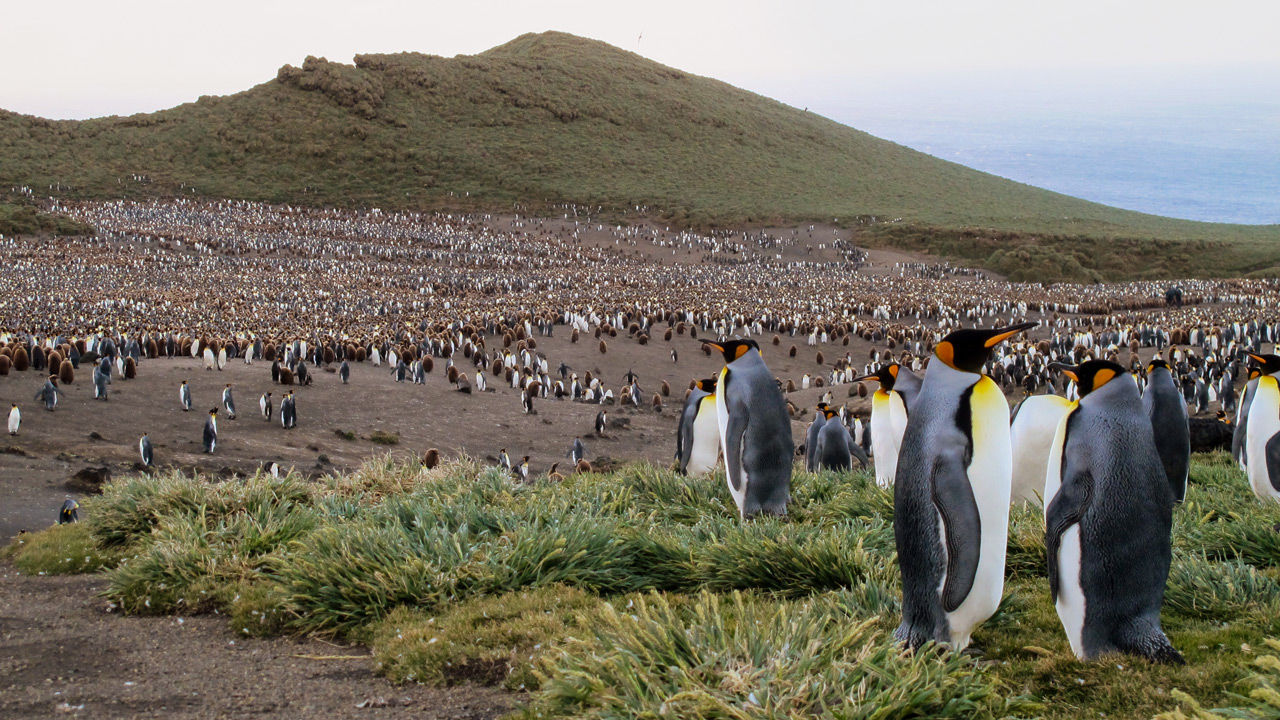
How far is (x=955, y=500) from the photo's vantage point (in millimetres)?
4223

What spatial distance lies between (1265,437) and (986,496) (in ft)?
16.7

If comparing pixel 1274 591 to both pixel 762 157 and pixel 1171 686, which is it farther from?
pixel 762 157

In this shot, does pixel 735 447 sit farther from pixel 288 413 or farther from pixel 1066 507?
pixel 288 413

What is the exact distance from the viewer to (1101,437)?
4180 millimetres

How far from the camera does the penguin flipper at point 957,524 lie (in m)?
4.14

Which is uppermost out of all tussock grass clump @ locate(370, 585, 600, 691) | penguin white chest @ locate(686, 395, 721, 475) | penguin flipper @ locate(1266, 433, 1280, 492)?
penguin flipper @ locate(1266, 433, 1280, 492)

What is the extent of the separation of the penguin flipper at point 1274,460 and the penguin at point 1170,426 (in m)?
0.59

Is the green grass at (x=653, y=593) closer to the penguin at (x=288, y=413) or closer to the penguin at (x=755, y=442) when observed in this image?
the penguin at (x=755, y=442)

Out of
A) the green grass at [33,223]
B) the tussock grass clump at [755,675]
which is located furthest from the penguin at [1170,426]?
the green grass at [33,223]

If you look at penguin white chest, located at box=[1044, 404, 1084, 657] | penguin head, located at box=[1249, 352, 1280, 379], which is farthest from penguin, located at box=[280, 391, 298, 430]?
penguin white chest, located at box=[1044, 404, 1084, 657]

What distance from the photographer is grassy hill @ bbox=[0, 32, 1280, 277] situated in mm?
75250

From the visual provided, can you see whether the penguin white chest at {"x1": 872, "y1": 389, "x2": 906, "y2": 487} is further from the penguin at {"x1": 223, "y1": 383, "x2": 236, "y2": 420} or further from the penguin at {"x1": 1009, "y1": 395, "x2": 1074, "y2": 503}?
the penguin at {"x1": 223, "y1": 383, "x2": 236, "y2": 420}

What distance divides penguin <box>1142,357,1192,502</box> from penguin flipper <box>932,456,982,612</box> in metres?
4.34

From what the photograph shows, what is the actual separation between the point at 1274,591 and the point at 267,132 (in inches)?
3839
